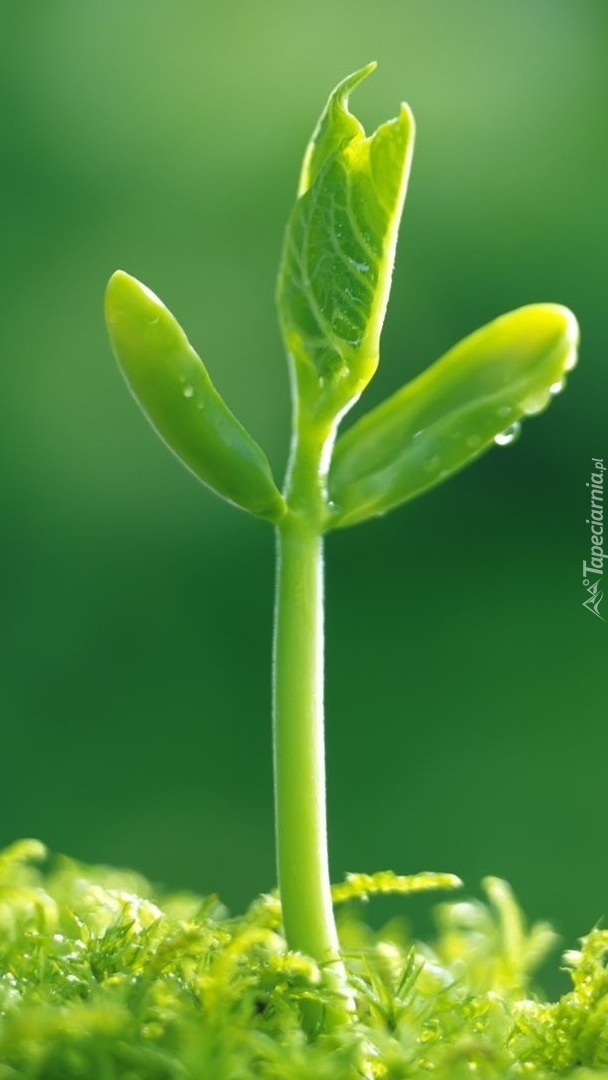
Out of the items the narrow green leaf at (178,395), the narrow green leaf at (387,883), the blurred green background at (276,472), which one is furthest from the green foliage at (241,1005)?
the blurred green background at (276,472)

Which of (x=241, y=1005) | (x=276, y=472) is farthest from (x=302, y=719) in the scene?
(x=276, y=472)

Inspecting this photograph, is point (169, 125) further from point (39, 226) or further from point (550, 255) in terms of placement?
point (550, 255)

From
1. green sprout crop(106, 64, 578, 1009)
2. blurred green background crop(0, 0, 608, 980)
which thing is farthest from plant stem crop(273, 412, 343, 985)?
blurred green background crop(0, 0, 608, 980)

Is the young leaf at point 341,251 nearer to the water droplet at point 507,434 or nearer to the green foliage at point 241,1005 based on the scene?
the water droplet at point 507,434

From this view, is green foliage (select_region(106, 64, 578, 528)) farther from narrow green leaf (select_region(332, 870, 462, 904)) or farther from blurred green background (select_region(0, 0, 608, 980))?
blurred green background (select_region(0, 0, 608, 980))

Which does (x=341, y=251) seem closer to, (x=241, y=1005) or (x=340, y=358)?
(x=340, y=358)

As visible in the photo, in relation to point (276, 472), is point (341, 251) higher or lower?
lower
